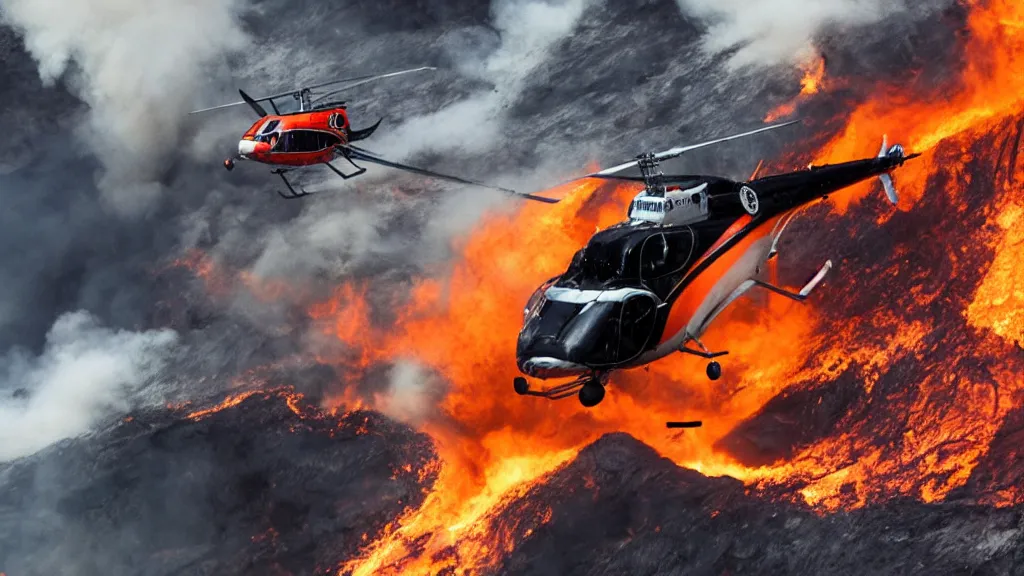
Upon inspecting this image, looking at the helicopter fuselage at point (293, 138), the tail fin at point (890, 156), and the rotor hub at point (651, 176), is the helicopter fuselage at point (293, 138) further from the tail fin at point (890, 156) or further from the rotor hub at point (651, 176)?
the tail fin at point (890, 156)

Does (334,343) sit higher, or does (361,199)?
(361,199)

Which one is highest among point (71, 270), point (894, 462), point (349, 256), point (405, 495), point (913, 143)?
point (71, 270)

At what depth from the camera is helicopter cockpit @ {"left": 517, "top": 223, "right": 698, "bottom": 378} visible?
23.7 metres

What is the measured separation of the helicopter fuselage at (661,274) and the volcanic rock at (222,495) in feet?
33.6

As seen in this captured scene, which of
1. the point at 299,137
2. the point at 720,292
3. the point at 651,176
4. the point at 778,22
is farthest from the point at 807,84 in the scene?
the point at 299,137

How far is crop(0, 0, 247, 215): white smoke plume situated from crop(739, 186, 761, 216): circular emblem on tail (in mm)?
29717

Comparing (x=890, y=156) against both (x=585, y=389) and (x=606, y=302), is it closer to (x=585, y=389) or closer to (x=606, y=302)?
(x=606, y=302)

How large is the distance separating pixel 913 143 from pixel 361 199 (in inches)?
841

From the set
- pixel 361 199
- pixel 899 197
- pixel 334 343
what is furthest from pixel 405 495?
pixel 899 197

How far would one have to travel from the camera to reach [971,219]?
31.8 m

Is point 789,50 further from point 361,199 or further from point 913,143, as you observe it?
point 361,199

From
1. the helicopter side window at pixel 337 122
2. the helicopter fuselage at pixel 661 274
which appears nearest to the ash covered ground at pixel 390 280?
the helicopter fuselage at pixel 661 274

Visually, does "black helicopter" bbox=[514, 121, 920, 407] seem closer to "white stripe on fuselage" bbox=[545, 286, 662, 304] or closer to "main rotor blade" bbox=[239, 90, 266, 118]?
"white stripe on fuselage" bbox=[545, 286, 662, 304]

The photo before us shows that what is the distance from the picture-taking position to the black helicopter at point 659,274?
24.0 meters
